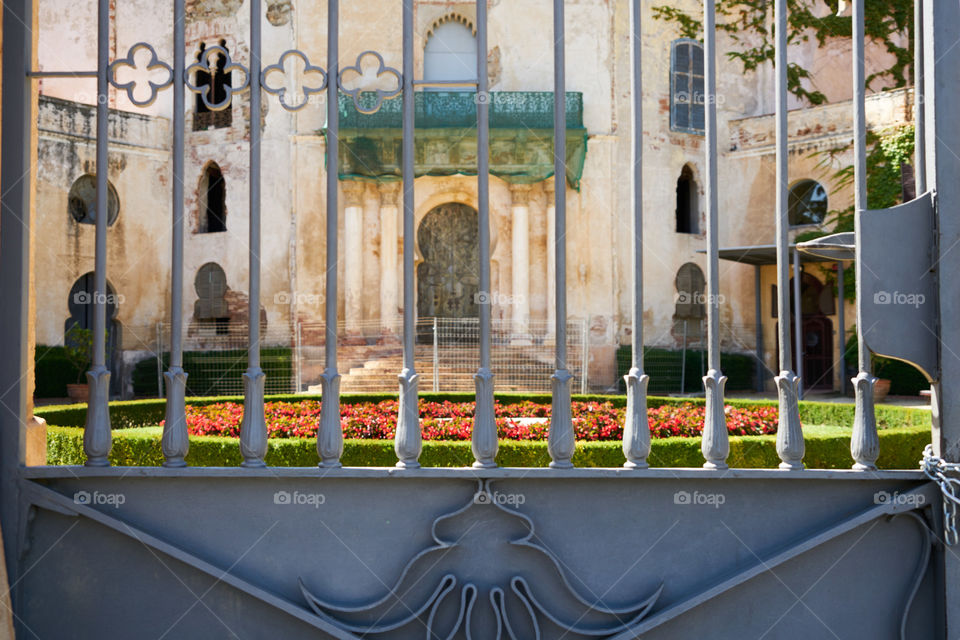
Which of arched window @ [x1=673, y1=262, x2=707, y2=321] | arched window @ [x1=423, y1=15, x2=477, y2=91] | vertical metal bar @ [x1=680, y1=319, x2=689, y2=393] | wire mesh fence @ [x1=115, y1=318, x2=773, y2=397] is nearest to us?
wire mesh fence @ [x1=115, y1=318, x2=773, y2=397]

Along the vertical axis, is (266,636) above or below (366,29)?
below

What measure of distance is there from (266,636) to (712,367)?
1.83 m

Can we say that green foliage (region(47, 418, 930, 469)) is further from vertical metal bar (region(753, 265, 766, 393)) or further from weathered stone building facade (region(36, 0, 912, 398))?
vertical metal bar (region(753, 265, 766, 393))

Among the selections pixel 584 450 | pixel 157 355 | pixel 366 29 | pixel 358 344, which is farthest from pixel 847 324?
pixel 157 355

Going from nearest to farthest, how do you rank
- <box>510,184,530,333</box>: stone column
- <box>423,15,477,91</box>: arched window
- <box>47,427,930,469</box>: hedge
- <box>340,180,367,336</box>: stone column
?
<box>47,427,930,469</box>: hedge, <box>510,184,530,333</box>: stone column, <box>340,180,367,336</box>: stone column, <box>423,15,477,91</box>: arched window

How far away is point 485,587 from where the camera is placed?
275 cm

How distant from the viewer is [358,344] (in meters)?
19.2

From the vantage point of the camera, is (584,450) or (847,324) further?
(847,324)

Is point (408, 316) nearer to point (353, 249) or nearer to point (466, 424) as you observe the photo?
point (466, 424)

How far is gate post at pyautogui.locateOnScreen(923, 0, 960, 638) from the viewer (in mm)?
2717

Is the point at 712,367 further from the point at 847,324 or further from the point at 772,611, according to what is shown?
the point at 847,324

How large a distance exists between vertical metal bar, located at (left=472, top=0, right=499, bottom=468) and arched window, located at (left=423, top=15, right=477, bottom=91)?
18.9 meters

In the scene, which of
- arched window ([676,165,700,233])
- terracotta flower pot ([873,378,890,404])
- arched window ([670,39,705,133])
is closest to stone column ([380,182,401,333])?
arched window ([670,39,705,133])

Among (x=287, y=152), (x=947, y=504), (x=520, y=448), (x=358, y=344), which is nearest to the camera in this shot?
(x=947, y=504)
